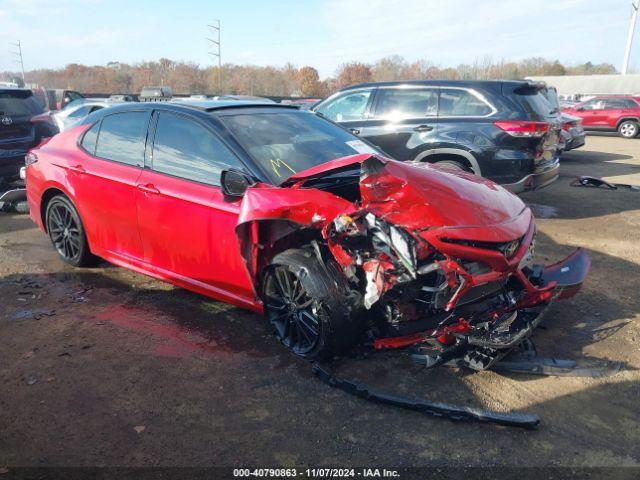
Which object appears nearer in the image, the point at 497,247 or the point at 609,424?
the point at 609,424

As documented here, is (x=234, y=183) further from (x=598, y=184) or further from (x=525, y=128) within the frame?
(x=598, y=184)

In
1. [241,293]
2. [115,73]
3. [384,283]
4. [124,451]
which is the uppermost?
[115,73]

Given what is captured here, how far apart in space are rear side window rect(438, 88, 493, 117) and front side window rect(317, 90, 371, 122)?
4.03 ft

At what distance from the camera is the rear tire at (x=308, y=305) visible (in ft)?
10.4

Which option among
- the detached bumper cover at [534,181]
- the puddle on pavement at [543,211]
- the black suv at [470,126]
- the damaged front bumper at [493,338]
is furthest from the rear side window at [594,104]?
the damaged front bumper at [493,338]

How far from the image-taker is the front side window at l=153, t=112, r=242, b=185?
372cm

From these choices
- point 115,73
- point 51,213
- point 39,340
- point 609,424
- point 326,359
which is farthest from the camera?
point 115,73

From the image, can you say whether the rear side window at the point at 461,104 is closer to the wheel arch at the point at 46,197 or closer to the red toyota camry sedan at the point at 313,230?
the red toyota camry sedan at the point at 313,230

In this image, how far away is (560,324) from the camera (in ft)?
12.9

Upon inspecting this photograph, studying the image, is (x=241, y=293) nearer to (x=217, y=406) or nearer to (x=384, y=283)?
(x=217, y=406)

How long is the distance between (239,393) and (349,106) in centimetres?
589

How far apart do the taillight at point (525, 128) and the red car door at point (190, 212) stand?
4395mm

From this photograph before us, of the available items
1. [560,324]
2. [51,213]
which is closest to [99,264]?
[51,213]

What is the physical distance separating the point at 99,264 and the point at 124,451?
306 centimetres
